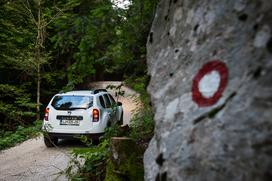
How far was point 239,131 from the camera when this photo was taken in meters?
2.84

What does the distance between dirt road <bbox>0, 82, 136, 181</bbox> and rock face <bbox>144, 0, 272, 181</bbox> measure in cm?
438

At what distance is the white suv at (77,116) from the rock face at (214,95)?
7.91 metres

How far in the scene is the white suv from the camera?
39.8 feet

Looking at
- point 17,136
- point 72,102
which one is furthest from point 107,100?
point 17,136

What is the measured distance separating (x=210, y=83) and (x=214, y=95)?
146 millimetres

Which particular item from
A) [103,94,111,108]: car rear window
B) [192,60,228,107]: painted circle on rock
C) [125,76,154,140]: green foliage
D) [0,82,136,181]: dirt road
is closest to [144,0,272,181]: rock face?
[192,60,228,107]: painted circle on rock

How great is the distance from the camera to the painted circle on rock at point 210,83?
3.27 metres

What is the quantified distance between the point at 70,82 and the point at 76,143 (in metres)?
6.53

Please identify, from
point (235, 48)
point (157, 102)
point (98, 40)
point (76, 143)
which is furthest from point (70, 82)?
point (76, 143)

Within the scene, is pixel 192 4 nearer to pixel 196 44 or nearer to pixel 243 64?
pixel 196 44

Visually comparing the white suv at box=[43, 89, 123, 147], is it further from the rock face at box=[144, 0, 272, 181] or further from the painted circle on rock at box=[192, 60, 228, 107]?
the painted circle on rock at box=[192, 60, 228, 107]

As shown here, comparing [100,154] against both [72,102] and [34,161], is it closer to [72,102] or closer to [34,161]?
[34,161]

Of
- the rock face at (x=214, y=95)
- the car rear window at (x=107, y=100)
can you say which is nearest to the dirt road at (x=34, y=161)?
the car rear window at (x=107, y=100)

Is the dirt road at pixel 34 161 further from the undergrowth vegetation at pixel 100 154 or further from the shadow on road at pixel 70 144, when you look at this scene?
the undergrowth vegetation at pixel 100 154
